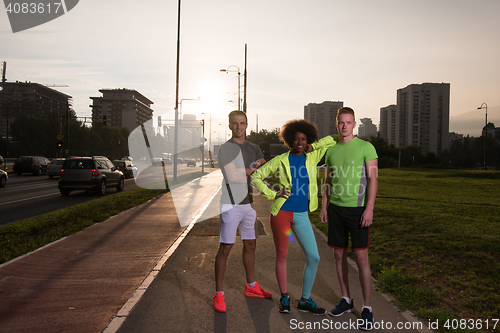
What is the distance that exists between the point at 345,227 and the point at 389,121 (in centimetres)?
13854

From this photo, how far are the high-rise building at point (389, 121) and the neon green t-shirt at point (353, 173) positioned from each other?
13191 cm

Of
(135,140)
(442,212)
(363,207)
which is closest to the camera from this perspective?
(363,207)

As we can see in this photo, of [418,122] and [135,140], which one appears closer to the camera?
[135,140]

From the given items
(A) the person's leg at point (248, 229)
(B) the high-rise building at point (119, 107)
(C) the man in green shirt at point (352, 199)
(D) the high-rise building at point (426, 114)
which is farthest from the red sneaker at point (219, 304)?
(B) the high-rise building at point (119, 107)

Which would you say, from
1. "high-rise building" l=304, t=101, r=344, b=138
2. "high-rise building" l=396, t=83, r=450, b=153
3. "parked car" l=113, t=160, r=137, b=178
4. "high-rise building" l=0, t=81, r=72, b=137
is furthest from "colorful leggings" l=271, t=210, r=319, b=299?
"high-rise building" l=0, t=81, r=72, b=137

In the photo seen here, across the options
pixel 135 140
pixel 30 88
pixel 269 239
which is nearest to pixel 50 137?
pixel 135 140

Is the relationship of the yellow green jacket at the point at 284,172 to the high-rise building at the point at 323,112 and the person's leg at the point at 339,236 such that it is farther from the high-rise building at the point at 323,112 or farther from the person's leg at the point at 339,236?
the high-rise building at the point at 323,112

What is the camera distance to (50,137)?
72875 millimetres

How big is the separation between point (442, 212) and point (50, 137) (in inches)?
3057

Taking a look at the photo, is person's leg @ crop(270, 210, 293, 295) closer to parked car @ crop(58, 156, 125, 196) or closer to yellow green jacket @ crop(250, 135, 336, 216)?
yellow green jacket @ crop(250, 135, 336, 216)

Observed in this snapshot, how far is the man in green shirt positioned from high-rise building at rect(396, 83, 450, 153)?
11933cm

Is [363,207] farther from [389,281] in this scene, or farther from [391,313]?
[389,281]

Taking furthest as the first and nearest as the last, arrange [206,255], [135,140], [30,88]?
[30,88] → [135,140] → [206,255]

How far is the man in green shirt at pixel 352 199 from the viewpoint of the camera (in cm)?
340
